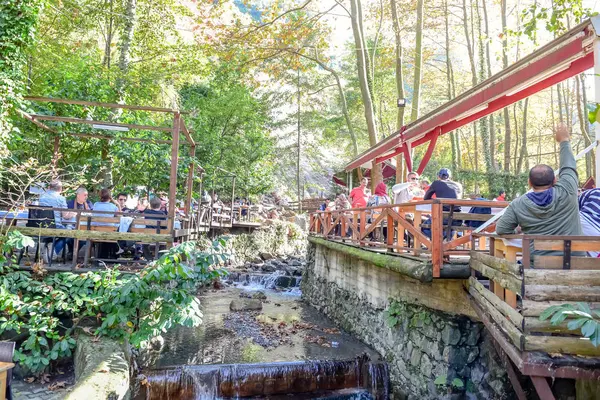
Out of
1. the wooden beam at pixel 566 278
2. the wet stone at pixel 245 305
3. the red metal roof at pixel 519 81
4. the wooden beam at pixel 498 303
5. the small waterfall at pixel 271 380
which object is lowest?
the small waterfall at pixel 271 380

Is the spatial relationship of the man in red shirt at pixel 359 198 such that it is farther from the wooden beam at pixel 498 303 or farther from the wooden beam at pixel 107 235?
the wooden beam at pixel 498 303

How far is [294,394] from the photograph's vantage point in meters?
6.32

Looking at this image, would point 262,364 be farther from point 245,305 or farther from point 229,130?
point 229,130

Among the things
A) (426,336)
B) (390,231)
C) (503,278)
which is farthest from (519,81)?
(426,336)

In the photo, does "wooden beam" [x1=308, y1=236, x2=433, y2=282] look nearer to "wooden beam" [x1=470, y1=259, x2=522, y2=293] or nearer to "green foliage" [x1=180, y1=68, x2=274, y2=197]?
"wooden beam" [x1=470, y1=259, x2=522, y2=293]

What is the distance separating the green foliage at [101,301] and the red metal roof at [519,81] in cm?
438

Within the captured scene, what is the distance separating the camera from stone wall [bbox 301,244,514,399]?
16.7ft

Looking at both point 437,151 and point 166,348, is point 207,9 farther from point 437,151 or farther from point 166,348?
point 437,151

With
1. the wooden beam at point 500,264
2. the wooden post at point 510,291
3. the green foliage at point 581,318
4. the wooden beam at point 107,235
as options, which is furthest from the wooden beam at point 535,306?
the wooden beam at point 107,235

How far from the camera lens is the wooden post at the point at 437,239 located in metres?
5.12

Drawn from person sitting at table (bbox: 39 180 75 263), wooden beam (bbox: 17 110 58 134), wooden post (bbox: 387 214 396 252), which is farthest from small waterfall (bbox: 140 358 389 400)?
wooden beam (bbox: 17 110 58 134)

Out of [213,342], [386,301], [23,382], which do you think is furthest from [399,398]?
[23,382]

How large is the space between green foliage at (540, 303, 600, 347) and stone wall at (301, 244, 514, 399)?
2367 mm

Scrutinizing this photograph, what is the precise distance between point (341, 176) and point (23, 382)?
14.7 meters
